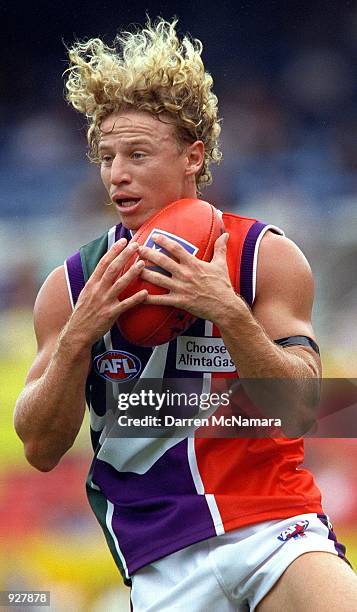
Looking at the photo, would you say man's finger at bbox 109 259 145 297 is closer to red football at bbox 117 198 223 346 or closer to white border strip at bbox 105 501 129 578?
red football at bbox 117 198 223 346

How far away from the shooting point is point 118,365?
9.48 ft

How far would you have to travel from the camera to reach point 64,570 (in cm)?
541

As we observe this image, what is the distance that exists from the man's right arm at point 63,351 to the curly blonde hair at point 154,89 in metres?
0.54

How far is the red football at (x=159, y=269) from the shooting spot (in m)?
2.58

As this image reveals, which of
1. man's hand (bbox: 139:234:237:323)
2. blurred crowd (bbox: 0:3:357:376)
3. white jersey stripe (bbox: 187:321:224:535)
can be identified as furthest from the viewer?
blurred crowd (bbox: 0:3:357:376)

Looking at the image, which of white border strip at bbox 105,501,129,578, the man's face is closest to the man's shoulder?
the man's face

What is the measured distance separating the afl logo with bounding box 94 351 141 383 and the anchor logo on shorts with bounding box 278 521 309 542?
62 cm

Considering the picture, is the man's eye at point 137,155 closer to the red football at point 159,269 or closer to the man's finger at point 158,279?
the red football at point 159,269

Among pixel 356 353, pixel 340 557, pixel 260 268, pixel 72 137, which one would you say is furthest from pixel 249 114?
pixel 340 557

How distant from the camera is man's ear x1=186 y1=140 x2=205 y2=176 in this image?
3.04 m

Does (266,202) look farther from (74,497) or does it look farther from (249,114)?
(74,497)

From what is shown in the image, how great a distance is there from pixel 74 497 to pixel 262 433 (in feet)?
10.6

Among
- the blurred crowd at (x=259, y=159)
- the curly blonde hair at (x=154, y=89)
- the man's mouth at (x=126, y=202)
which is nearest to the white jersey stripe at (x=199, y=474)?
the man's mouth at (x=126, y=202)

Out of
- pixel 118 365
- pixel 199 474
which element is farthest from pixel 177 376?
pixel 199 474
